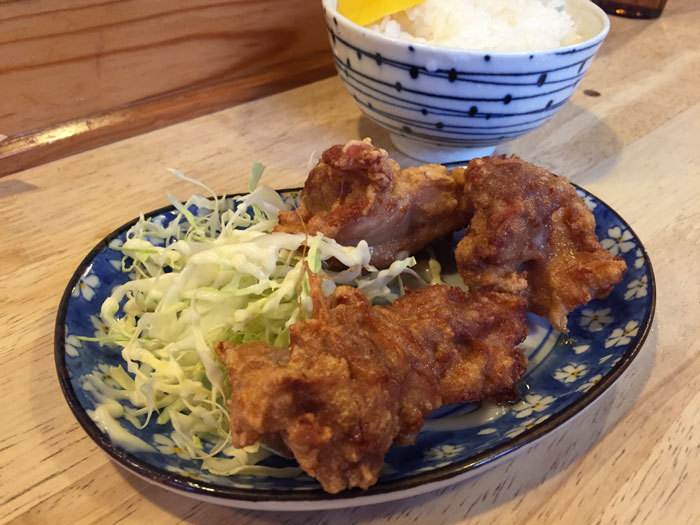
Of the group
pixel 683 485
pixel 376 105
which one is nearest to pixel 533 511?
pixel 683 485

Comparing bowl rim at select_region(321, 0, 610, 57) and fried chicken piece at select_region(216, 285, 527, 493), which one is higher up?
bowl rim at select_region(321, 0, 610, 57)

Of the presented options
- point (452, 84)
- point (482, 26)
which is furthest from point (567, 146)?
point (452, 84)

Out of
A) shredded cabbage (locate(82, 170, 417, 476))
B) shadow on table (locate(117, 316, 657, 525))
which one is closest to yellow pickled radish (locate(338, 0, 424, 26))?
shredded cabbage (locate(82, 170, 417, 476))

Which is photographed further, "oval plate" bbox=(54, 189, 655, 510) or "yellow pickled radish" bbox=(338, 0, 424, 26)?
"yellow pickled radish" bbox=(338, 0, 424, 26)

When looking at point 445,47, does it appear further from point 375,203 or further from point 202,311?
point 202,311

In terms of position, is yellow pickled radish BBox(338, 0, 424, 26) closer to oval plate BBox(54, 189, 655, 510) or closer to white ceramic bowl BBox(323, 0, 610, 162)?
white ceramic bowl BBox(323, 0, 610, 162)

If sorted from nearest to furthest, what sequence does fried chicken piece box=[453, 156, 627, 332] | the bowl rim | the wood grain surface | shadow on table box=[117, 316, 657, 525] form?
1. shadow on table box=[117, 316, 657, 525]
2. fried chicken piece box=[453, 156, 627, 332]
3. the bowl rim
4. the wood grain surface
